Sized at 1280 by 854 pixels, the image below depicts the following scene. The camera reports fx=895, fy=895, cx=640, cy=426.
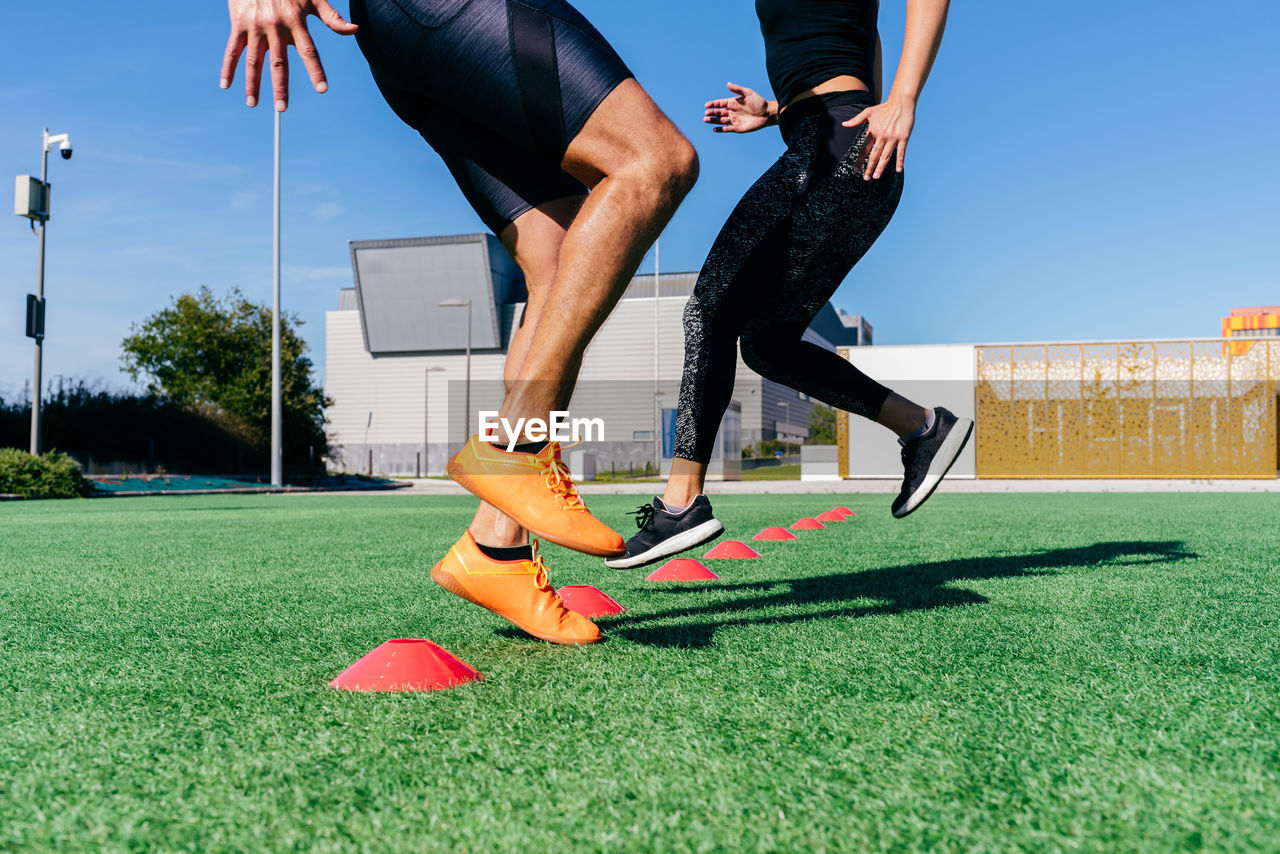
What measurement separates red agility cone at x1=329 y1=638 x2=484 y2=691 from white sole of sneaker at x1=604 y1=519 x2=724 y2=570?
65 centimetres

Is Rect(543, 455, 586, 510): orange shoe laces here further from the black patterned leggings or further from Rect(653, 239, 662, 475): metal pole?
Rect(653, 239, 662, 475): metal pole

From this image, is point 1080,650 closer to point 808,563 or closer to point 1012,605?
point 1012,605

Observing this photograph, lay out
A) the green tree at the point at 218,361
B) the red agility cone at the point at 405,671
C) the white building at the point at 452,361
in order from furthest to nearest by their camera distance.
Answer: the white building at the point at 452,361 → the green tree at the point at 218,361 → the red agility cone at the point at 405,671

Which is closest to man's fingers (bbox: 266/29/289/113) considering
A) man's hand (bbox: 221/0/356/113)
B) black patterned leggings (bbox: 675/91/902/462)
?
man's hand (bbox: 221/0/356/113)

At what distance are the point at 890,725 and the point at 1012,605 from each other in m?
1.42

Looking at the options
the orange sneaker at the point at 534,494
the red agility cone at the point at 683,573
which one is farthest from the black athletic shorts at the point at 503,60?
the red agility cone at the point at 683,573

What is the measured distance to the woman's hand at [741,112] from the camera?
3.38m

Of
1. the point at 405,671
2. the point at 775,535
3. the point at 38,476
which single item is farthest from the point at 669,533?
the point at 38,476

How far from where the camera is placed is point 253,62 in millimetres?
2035

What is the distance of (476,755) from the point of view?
131cm

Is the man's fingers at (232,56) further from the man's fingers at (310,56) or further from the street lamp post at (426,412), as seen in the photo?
the street lamp post at (426,412)

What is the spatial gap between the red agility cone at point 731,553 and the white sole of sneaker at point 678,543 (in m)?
1.91

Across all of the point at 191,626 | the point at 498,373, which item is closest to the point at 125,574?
the point at 191,626

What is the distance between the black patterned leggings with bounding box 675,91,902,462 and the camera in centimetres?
264
